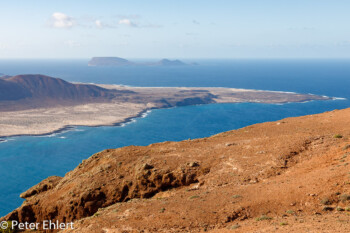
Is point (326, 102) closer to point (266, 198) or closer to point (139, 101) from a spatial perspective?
point (139, 101)

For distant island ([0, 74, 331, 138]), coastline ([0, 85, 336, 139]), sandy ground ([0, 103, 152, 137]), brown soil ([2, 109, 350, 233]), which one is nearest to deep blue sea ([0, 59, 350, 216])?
coastline ([0, 85, 336, 139])

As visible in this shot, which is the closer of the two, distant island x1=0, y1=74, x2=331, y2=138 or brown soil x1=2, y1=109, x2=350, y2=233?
brown soil x1=2, y1=109, x2=350, y2=233

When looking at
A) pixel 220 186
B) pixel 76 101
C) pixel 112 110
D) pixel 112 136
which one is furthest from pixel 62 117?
pixel 220 186

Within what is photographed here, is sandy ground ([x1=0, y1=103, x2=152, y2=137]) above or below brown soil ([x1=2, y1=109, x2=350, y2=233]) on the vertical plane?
below

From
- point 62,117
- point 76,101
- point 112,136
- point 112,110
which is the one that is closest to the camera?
point 112,136

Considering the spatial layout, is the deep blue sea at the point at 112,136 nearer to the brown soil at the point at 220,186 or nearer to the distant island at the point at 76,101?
the distant island at the point at 76,101

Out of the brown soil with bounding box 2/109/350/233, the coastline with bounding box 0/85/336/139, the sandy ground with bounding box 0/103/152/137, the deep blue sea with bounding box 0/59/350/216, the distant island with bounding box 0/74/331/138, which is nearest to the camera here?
the brown soil with bounding box 2/109/350/233

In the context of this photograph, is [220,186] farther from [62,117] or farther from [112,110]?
[112,110]

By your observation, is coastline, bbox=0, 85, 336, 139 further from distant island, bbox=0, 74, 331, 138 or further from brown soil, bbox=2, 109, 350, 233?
brown soil, bbox=2, 109, 350, 233

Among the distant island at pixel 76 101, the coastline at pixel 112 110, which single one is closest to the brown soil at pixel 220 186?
the coastline at pixel 112 110
